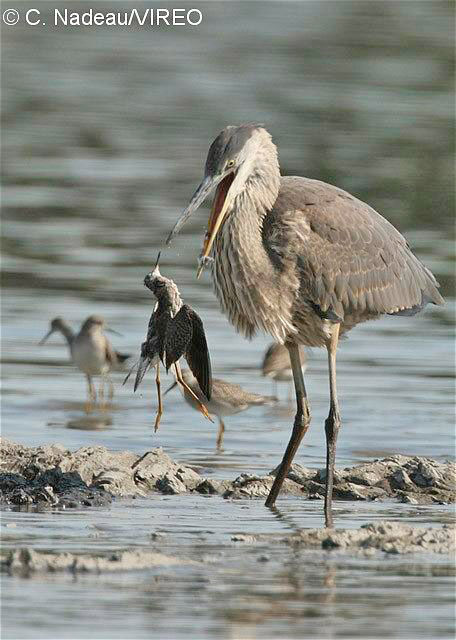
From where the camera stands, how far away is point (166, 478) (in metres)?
9.39

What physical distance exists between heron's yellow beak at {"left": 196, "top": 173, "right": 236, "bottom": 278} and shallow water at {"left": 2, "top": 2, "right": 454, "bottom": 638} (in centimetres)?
129

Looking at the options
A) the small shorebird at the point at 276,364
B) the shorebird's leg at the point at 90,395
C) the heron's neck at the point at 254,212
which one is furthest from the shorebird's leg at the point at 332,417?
the small shorebird at the point at 276,364

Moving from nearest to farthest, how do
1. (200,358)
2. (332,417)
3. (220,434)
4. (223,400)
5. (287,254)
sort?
(287,254)
(200,358)
(332,417)
(220,434)
(223,400)

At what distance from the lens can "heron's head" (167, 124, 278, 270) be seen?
8820 millimetres

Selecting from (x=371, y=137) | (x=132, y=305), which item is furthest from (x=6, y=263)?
(x=371, y=137)

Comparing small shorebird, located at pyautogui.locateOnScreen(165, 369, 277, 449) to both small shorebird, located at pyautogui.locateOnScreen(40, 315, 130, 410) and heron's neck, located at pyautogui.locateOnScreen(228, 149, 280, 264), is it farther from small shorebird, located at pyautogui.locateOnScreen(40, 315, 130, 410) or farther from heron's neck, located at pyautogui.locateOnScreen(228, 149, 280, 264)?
heron's neck, located at pyautogui.locateOnScreen(228, 149, 280, 264)

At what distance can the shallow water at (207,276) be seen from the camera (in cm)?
680

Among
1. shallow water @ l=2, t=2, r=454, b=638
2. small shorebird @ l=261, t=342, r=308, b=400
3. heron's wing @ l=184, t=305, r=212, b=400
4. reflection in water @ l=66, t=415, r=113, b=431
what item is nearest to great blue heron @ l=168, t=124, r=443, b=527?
heron's wing @ l=184, t=305, r=212, b=400

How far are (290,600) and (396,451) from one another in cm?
428

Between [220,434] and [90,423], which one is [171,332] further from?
[90,423]

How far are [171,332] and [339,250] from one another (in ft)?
3.34

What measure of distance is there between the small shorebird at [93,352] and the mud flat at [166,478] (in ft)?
10.3

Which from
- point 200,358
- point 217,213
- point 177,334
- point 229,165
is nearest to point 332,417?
point 200,358

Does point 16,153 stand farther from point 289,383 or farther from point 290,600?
point 290,600
